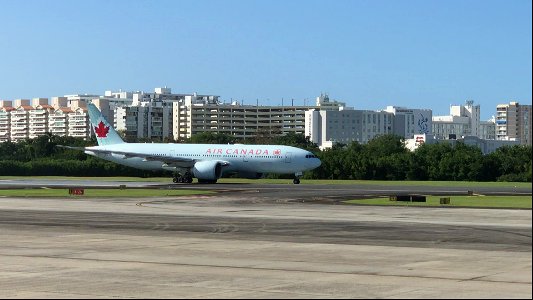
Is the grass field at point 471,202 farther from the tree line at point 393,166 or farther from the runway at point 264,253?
the tree line at point 393,166

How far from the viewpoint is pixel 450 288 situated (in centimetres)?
2536

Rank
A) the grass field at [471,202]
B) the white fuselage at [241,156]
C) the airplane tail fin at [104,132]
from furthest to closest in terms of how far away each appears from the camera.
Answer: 1. the airplane tail fin at [104,132]
2. the white fuselage at [241,156]
3. the grass field at [471,202]

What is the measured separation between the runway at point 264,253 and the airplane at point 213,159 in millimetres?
53016

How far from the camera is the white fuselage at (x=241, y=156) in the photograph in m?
116

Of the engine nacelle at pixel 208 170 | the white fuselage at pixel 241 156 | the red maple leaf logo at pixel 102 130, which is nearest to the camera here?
the white fuselage at pixel 241 156

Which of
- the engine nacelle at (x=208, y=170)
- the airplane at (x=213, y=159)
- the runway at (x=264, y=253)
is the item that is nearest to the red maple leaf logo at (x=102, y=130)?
the airplane at (x=213, y=159)

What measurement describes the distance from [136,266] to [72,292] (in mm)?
6182

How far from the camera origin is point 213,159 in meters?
120

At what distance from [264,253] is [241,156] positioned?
8307cm

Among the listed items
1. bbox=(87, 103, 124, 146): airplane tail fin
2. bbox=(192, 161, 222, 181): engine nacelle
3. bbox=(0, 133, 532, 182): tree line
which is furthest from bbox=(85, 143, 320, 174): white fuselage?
bbox=(0, 133, 532, 182): tree line

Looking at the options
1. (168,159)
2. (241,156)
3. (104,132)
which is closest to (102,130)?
(104,132)

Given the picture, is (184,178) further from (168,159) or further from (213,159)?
(213,159)

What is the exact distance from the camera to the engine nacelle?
117 meters

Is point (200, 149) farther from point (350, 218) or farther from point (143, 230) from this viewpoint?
point (143, 230)
